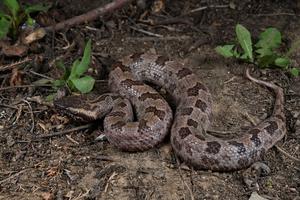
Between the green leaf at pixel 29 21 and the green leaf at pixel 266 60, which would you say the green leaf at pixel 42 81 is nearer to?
the green leaf at pixel 29 21

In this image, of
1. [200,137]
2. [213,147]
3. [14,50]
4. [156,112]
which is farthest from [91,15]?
[213,147]

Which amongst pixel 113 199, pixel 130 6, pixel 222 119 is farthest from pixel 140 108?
pixel 130 6

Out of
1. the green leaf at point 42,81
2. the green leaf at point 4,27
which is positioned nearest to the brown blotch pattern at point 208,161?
the green leaf at point 42,81

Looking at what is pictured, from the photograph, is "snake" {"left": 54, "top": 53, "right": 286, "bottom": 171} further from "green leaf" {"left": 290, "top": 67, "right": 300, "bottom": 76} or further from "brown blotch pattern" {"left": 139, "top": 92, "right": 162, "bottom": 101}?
"green leaf" {"left": 290, "top": 67, "right": 300, "bottom": 76}

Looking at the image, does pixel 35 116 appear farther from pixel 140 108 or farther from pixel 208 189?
pixel 208 189

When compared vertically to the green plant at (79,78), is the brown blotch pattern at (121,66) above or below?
below
